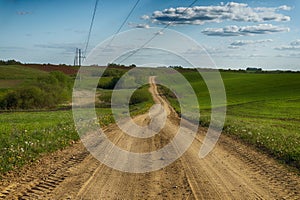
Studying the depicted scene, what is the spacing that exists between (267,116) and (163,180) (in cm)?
3353

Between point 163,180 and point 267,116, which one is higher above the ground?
point 163,180

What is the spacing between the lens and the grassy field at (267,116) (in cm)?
1552

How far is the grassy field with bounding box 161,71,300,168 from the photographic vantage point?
15.5m

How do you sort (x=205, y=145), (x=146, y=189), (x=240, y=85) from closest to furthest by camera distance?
(x=146, y=189) < (x=205, y=145) < (x=240, y=85)

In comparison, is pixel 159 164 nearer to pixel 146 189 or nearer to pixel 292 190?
pixel 146 189

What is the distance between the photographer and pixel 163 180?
385 inches

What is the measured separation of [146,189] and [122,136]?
380 inches

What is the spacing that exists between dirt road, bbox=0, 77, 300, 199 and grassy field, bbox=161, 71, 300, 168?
179cm

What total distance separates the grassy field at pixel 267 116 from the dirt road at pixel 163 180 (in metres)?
1.79

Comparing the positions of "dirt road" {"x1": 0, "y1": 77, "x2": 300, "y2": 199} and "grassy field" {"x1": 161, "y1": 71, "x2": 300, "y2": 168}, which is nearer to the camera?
"dirt road" {"x1": 0, "y1": 77, "x2": 300, "y2": 199}

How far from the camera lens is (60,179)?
9812 millimetres

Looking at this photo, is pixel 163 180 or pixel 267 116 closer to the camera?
pixel 163 180

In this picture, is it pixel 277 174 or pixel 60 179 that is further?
pixel 277 174

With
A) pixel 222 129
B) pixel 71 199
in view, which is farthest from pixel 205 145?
pixel 71 199
